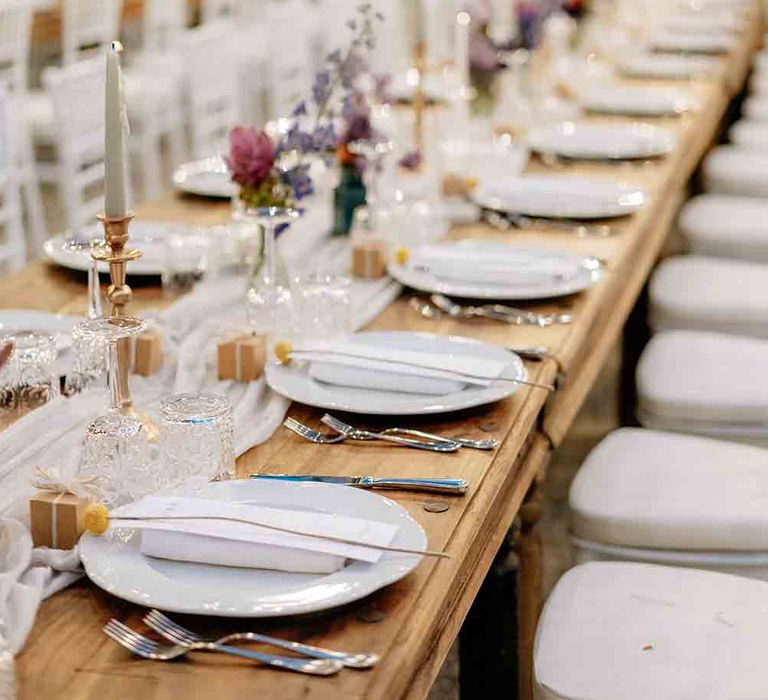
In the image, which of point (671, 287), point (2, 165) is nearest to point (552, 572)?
point (671, 287)

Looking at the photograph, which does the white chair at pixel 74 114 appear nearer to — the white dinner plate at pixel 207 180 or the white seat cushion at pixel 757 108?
the white dinner plate at pixel 207 180

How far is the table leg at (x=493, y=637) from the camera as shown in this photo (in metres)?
1.92

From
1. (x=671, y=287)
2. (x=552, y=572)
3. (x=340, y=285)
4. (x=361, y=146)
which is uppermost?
(x=361, y=146)

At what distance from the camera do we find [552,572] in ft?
9.44

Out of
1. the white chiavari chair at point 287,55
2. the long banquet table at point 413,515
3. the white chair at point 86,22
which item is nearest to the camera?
the long banquet table at point 413,515

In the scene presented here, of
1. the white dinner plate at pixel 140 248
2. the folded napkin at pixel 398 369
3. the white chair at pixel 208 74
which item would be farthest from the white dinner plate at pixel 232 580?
the white chair at pixel 208 74

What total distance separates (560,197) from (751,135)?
6.66ft

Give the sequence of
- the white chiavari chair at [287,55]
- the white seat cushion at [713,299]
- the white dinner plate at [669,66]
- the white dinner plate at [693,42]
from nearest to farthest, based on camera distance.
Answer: the white seat cushion at [713,299]
the white dinner plate at [669,66]
the white dinner plate at [693,42]
the white chiavari chair at [287,55]

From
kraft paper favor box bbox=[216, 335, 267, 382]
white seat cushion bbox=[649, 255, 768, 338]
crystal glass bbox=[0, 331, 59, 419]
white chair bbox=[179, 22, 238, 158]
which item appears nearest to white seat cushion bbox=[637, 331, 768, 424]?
white seat cushion bbox=[649, 255, 768, 338]

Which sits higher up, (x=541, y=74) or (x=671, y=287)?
(x=541, y=74)

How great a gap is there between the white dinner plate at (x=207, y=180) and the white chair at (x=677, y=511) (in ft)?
3.19

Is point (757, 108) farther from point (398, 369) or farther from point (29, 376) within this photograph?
point (29, 376)

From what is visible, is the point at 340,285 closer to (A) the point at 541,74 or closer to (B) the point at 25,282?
(B) the point at 25,282

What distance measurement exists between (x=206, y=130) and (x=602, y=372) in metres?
1.48
